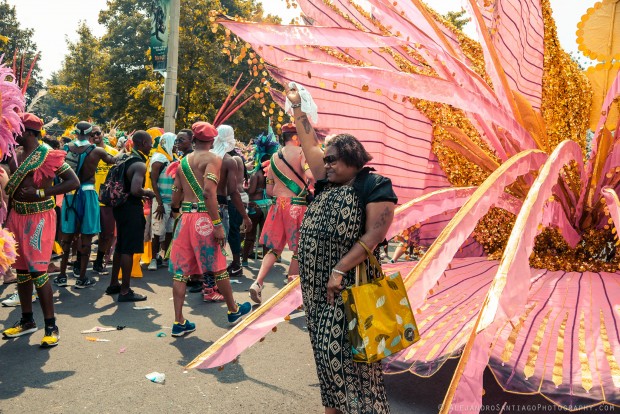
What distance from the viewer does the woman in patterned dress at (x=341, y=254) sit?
2.54 meters

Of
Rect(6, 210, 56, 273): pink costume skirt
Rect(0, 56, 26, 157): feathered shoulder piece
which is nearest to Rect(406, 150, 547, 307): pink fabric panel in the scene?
Rect(0, 56, 26, 157): feathered shoulder piece

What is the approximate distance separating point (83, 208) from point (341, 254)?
528 cm

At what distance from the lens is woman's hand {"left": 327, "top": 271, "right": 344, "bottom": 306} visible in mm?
2516

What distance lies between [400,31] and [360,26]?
1.57ft

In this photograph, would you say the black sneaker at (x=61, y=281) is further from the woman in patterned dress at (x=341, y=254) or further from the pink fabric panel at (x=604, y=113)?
the pink fabric panel at (x=604, y=113)

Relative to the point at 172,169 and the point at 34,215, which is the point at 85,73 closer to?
the point at 172,169

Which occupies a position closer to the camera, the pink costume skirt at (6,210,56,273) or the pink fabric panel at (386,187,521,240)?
the pink fabric panel at (386,187,521,240)

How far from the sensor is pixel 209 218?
5.00m

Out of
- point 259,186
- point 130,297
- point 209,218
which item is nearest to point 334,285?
point 209,218

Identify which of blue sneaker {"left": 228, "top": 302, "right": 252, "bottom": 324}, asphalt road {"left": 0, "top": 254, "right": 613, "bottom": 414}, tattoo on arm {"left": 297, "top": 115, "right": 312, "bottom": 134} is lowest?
asphalt road {"left": 0, "top": 254, "right": 613, "bottom": 414}

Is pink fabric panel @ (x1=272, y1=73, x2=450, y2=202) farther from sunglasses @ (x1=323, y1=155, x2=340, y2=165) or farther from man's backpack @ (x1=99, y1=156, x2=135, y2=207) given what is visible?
man's backpack @ (x1=99, y1=156, x2=135, y2=207)

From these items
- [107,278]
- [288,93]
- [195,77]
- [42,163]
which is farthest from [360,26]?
[195,77]

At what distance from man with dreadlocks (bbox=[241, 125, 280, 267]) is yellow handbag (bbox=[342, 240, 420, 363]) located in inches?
249

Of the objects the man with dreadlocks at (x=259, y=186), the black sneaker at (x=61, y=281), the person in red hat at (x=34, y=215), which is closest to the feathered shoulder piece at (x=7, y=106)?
the person in red hat at (x=34, y=215)
